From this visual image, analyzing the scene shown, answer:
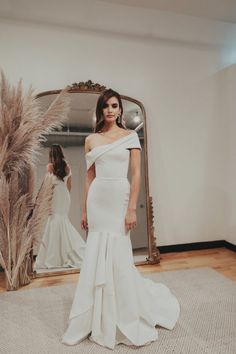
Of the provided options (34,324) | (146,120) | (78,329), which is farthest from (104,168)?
(146,120)

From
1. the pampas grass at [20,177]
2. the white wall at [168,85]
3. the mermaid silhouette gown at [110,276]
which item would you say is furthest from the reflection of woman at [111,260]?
the white wall at [168,85]

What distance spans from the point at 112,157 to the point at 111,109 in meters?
0.32

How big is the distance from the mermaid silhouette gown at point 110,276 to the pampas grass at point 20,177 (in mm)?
766

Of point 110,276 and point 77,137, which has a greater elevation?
point 77,137

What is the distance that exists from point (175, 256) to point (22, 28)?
2.78 metres

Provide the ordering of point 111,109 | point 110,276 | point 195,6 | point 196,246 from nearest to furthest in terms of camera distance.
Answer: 1. point 110,276
2. point 111,109
3. point 195,6
4. point 196,246

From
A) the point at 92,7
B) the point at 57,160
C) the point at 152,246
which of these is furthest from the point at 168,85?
the point at 152,246

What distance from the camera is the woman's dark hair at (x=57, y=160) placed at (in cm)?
265

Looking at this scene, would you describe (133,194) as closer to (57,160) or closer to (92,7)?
(57,160)

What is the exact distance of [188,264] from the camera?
2.83 metres

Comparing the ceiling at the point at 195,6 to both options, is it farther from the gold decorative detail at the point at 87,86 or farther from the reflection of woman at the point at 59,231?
the reflection of woman at the point at 59,231

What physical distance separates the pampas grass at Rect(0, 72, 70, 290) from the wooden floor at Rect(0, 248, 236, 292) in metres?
0.22

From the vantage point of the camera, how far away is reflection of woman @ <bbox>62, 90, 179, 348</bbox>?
1.60 m

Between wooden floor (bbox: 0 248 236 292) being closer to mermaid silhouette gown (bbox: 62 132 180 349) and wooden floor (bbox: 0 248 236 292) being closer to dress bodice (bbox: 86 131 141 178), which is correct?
mermaid silhouette gown (bbox: 62 132 180 349)
